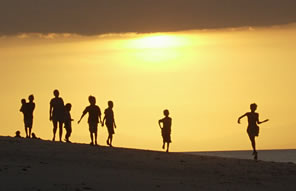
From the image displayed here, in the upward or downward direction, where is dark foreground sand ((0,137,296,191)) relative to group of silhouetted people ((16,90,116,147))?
downward

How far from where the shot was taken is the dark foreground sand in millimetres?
24078

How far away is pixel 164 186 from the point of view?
81.4ft

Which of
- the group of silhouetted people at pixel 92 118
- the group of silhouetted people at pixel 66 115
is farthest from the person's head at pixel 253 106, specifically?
the group of silhouetted people at pixel 66 115

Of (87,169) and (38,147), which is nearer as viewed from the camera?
(87,169)

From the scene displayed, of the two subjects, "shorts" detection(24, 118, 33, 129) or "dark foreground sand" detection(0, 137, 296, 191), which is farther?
"shorts" detection(24, 118, 33, 129)

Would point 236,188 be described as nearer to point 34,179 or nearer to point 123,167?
point 123,167

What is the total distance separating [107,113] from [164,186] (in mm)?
9683

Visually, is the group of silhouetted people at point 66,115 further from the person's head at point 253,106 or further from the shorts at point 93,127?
the person's head at point 253,106

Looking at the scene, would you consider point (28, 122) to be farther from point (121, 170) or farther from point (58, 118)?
point (121, 170)

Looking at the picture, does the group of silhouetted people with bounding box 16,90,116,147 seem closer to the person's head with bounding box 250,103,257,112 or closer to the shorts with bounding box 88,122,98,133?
the shorts with bounding box 88,122,98,133

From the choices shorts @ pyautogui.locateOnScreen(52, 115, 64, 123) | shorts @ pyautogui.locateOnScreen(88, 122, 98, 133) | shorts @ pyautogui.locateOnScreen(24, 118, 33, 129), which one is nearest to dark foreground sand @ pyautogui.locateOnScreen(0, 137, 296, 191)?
shorts @ pyautogui.locateOnScreen(88, 122, 98, 133)

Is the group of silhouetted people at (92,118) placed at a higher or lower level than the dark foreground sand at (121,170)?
higher

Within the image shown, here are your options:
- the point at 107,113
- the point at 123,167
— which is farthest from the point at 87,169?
the point at 107,113

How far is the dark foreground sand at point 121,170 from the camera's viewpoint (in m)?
24.1
